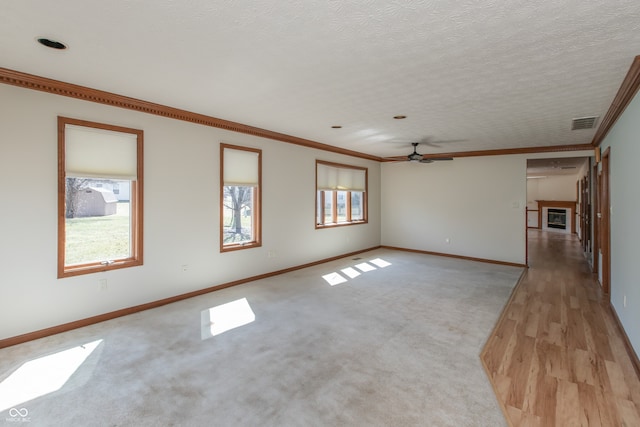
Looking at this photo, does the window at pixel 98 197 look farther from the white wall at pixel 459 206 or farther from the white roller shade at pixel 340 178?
the white wall at pixel 459 206

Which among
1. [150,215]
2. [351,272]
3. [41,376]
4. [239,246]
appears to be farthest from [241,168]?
[41,376]

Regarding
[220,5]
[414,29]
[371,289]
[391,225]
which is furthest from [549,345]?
[391,225]

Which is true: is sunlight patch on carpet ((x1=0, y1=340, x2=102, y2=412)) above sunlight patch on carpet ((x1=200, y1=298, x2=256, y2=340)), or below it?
below

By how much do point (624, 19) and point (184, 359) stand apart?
161 inches

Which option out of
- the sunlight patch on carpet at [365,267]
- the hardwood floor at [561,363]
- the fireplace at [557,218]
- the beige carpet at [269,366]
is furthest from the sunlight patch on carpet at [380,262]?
the fireplace at [557,218]

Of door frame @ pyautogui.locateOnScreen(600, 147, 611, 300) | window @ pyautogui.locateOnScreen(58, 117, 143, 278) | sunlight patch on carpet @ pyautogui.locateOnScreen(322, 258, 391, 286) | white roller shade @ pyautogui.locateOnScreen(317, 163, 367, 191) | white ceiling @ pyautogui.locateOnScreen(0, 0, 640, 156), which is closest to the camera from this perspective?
white ceiling @ pyautogui.locateOnScreen(0, 0, 640, 156)

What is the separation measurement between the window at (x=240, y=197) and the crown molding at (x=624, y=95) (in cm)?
457

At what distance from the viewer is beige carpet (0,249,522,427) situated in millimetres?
2088

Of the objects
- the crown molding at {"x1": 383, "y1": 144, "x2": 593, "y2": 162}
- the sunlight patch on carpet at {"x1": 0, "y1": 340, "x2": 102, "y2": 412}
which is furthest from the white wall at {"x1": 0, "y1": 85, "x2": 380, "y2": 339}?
the crown molding at {"x1": 383, "y1": 144, "x2": 593, "y2": 162}

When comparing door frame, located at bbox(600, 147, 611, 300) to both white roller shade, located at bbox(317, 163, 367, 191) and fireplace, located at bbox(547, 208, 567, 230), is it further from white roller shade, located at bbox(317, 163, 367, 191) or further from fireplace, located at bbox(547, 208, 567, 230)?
fireplace, located at bbox(547, 208, 567, 230)

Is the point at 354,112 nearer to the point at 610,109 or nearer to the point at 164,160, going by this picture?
the point at 164,160

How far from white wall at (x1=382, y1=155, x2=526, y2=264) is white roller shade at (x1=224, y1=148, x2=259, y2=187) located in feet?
14.6

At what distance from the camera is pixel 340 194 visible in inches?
302

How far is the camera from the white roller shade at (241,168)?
4908 mm
